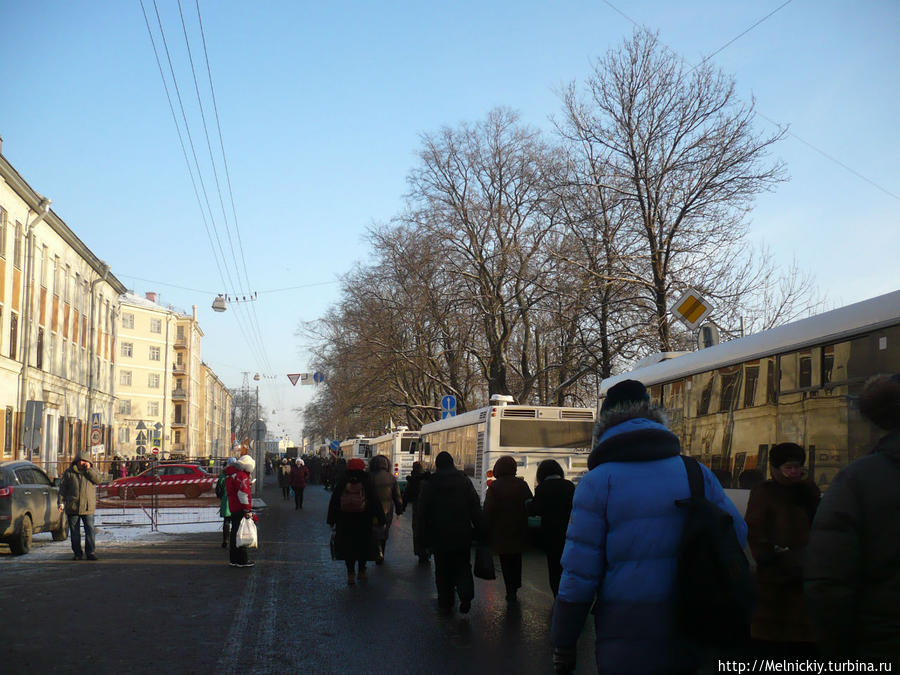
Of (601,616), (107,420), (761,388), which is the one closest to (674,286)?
(761,388)

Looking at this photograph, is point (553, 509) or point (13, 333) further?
point (13, 333)

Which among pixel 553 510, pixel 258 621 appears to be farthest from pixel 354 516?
pixel 553 510

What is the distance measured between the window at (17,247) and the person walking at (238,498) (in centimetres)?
2663

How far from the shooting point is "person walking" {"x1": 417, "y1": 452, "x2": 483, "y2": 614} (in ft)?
31.3

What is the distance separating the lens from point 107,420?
58250 mm

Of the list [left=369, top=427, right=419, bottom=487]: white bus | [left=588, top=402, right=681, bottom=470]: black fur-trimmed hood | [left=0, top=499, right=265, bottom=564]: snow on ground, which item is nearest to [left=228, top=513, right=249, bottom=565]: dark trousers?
[left=0, top=499, right=265, bottom=564]: snow on ground

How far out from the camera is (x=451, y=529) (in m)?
9.59

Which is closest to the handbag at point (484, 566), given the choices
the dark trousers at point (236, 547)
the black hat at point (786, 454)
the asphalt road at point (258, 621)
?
the asphalt road at point (258, 621)

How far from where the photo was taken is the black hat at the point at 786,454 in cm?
584

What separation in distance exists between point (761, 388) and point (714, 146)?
50.4 ft

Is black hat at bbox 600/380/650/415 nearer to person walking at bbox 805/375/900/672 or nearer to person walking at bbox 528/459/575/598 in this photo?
person walking at bbox 805/375/900/672

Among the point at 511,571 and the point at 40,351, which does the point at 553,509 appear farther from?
the point at 40,351

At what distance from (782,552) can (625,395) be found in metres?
2.50

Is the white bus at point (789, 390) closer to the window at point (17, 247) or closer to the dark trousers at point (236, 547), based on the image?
the dark trousers at point (236, 547)
